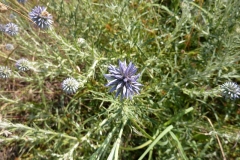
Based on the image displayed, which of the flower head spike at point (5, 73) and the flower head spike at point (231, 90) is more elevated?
the flower head spike at point (5, 73)

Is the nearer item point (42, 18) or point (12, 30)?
point (42, 18)

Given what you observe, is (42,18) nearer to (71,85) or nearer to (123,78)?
(71,85)

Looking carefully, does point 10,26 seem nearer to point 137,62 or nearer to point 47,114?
point 47,114

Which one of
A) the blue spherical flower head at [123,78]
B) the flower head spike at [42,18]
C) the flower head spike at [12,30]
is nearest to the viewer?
the blue spherical flower head at [123,78]

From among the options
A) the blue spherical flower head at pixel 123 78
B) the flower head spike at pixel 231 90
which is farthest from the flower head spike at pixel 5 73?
the flower head spike at pixel 231 90

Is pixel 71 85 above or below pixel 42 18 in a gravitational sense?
below

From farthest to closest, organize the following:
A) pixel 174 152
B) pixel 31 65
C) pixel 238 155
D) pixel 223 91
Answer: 1. pixel 238 155
2. pixel 174 152
3. pixel 31 65
4. pixel 223 91

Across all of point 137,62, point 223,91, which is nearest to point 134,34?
point 137,62

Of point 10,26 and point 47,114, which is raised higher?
point 10,26

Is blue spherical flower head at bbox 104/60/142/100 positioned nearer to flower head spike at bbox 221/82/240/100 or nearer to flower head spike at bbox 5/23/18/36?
flower head spike at bbox 221/82/240/100

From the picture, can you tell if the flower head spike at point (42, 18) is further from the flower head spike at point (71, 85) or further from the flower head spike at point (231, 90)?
the flower head spike at point (231, 90)

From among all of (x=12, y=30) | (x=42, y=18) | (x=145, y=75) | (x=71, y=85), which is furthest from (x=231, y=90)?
(x=12, y=30)
